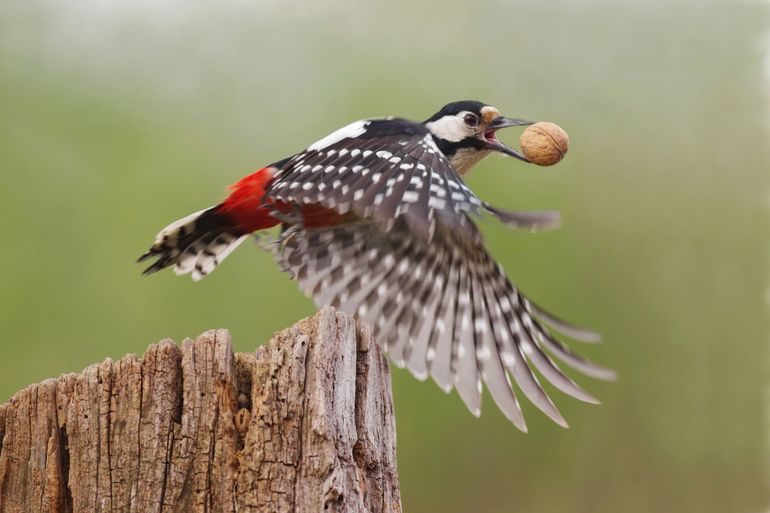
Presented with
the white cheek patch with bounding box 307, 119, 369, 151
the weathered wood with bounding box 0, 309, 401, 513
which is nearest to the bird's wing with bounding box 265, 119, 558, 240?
the white cheek patch with bounding box 307, 119, 369, 151

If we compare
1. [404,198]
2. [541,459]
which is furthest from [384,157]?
[541,459]

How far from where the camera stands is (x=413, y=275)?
11.3 ft

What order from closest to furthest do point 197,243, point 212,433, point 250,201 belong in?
point 212,433 < point 250,201 < point 197,243

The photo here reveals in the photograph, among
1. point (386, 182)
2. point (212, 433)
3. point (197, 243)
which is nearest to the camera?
point (212, 433)

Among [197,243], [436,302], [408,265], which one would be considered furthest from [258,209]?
[436,302]

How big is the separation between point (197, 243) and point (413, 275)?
1.05 meters

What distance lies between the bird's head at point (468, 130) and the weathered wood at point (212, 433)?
1938mm

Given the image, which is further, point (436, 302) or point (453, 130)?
point (453, 130)

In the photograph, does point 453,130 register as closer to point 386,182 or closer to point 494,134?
point 494,134

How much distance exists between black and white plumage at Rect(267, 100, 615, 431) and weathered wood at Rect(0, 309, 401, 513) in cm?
84

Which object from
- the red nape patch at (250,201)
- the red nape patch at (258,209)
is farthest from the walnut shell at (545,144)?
the red nape patch at (250,201)

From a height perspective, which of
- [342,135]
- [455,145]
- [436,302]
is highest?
[455,145]

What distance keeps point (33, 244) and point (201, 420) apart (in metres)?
3.78

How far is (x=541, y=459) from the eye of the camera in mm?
5336
